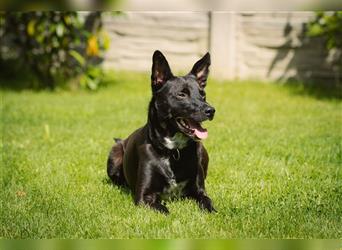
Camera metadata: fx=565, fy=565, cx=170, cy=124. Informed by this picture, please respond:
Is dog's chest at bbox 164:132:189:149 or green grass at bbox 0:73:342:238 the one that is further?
dog's chest at bbox 164:132:189:149

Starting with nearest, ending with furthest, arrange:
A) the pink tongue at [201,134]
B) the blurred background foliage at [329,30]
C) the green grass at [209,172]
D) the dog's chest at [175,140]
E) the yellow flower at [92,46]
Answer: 1. the green grass at [209,172]
2. the pink tongue at [201,134]
3. the dog's chest at [175,140]
4. the blurred background foliage at [329,30]
5. the yellow flower at [92,46]

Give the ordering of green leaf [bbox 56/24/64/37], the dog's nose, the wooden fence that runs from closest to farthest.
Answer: the dog's nose, green leaf [bbox 56/24/64/37], the wooden fence

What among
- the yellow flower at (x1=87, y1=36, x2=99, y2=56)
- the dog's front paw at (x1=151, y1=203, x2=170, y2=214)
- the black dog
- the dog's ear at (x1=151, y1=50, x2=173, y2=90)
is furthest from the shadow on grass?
the yellow flower at (x1=87, y1=36, x2=99, y2=56)

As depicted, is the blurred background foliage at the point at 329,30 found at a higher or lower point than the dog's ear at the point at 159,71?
lower

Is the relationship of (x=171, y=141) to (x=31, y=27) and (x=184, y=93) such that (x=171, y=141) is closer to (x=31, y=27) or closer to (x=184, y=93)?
(x=184, y=93)

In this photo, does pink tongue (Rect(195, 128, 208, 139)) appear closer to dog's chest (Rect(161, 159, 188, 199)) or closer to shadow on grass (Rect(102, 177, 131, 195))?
dog's chest (Rect(161, 159, 188, 199))

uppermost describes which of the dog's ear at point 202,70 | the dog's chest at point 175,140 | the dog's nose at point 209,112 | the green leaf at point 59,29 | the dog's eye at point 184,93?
the dog's ear at point 202,70

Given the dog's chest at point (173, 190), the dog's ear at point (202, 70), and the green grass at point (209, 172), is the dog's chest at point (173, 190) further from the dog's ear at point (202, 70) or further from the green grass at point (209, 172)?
the dog's ear at point (202, 70)

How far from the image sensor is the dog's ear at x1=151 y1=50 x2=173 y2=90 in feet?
13.1

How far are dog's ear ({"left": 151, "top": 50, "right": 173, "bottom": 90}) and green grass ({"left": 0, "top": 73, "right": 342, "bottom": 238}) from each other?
2.90 feet

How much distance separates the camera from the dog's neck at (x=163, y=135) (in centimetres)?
409

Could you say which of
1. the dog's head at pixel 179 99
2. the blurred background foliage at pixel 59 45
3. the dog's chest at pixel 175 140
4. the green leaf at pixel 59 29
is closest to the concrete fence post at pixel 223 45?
the blurred background foliage at pixel 59 45

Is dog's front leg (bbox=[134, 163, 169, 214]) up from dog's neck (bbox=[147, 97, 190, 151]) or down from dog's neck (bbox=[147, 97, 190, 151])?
down

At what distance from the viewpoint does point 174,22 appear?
1108 cm
